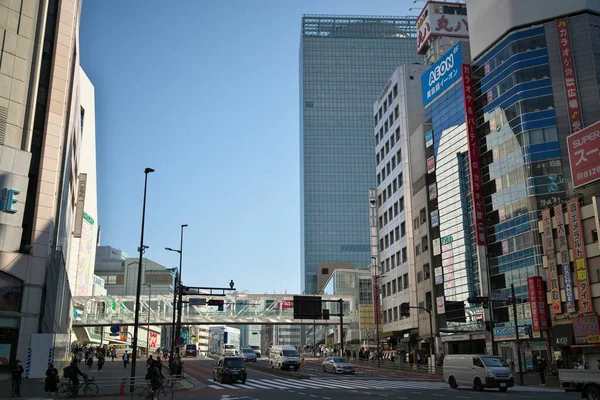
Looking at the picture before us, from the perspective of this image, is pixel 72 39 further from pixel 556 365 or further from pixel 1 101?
pixel 556 365

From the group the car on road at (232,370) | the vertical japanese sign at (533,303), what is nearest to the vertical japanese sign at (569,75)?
the vertical japanese sign at (533,303)

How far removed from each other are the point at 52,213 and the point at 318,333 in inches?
6411

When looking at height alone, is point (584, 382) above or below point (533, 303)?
below

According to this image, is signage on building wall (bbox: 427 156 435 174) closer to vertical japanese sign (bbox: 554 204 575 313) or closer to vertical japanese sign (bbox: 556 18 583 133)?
vertical japanese sign (bbox: 556 18 583 133)

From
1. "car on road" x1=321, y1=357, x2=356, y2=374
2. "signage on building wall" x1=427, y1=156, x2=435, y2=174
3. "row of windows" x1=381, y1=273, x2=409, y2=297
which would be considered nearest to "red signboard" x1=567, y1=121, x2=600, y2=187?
"signage on building wall" x1=427, y1=156, x2=435, y2=174

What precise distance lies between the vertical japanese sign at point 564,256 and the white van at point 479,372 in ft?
65.0

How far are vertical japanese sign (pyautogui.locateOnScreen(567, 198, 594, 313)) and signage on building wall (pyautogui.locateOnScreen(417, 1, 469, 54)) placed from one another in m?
49.3

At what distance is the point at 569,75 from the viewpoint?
5891 cm

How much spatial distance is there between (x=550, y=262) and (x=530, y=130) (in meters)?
14.8

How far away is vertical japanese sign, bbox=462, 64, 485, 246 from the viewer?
206 ft

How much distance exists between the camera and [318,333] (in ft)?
648

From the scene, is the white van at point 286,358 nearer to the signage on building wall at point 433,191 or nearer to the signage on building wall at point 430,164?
the signage on building wall at point 433,191

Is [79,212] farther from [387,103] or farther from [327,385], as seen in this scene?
[327,385]

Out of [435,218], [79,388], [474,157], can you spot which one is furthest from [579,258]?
[79,388]
